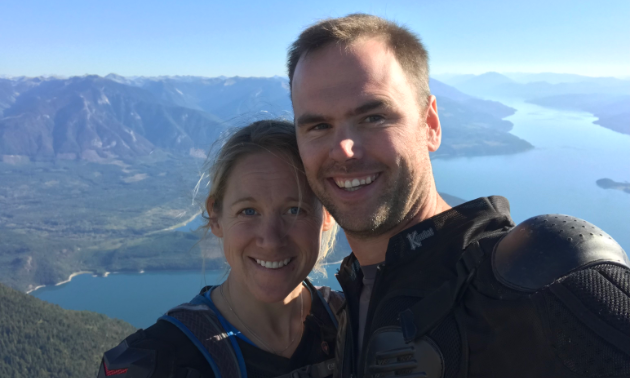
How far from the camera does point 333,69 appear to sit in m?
2.79

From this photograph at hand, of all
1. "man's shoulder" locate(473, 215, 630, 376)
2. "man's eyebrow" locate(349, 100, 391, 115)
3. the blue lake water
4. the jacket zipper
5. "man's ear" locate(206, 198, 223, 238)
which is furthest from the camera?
the blue lake water

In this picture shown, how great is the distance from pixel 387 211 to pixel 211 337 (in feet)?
4.97

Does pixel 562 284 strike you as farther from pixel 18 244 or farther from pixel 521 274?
pixel 18 244

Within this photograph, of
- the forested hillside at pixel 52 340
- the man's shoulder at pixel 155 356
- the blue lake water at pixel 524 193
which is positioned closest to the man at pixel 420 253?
the man's shoulder at pixel 155 356

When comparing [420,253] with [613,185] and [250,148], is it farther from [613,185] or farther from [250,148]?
[613,185]

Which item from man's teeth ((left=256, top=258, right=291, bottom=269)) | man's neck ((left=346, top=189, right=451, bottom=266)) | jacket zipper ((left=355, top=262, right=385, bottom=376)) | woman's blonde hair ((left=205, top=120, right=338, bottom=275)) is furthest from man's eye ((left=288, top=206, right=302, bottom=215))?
jacket zipper ((left=355, top=262, right=385, bottom=376))

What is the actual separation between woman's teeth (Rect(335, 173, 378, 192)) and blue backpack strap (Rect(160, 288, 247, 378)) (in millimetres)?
1384

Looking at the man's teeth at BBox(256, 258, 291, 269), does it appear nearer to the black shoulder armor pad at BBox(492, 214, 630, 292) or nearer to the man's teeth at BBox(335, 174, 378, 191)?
the man's teeth at BBox(335, 174, 378, 191)

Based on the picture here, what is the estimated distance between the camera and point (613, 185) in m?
110

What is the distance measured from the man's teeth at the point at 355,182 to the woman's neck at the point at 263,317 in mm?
1295

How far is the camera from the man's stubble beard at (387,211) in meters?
2.69

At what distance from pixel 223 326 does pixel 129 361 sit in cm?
67

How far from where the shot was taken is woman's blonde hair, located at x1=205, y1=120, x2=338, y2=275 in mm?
3404

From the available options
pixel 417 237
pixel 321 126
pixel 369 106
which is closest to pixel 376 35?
pixel 369 106
